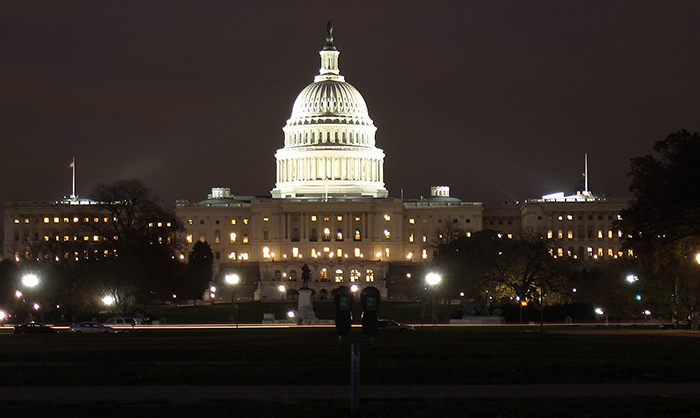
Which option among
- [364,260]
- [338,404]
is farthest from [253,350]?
[364,260]

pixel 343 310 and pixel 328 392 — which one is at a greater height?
pixel 343 310

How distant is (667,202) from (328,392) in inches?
1270

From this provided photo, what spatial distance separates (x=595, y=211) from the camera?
17388cm

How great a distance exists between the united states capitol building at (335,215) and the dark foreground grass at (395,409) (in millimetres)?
132148

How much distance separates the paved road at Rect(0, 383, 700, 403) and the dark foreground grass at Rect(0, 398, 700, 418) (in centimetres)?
81

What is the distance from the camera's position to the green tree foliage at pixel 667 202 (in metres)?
54.2

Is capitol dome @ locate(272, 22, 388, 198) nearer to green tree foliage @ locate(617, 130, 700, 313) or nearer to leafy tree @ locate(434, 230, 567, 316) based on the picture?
leafy tree @ locate(434, 230, 567, 316)

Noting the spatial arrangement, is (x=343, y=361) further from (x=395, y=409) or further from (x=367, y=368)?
(x=395, y=409)

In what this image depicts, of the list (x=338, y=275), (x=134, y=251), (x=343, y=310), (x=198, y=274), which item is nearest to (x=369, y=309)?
(x=343, y=310)

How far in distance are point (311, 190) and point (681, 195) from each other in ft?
426

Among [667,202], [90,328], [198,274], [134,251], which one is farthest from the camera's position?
[198,274]

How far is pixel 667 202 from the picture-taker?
55.0 m

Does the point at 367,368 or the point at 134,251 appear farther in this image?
the point at 134,251

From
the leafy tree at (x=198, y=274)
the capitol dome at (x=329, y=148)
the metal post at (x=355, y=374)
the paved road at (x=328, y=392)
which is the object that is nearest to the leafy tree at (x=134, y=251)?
the leafy tree at (x=198, y=274)
